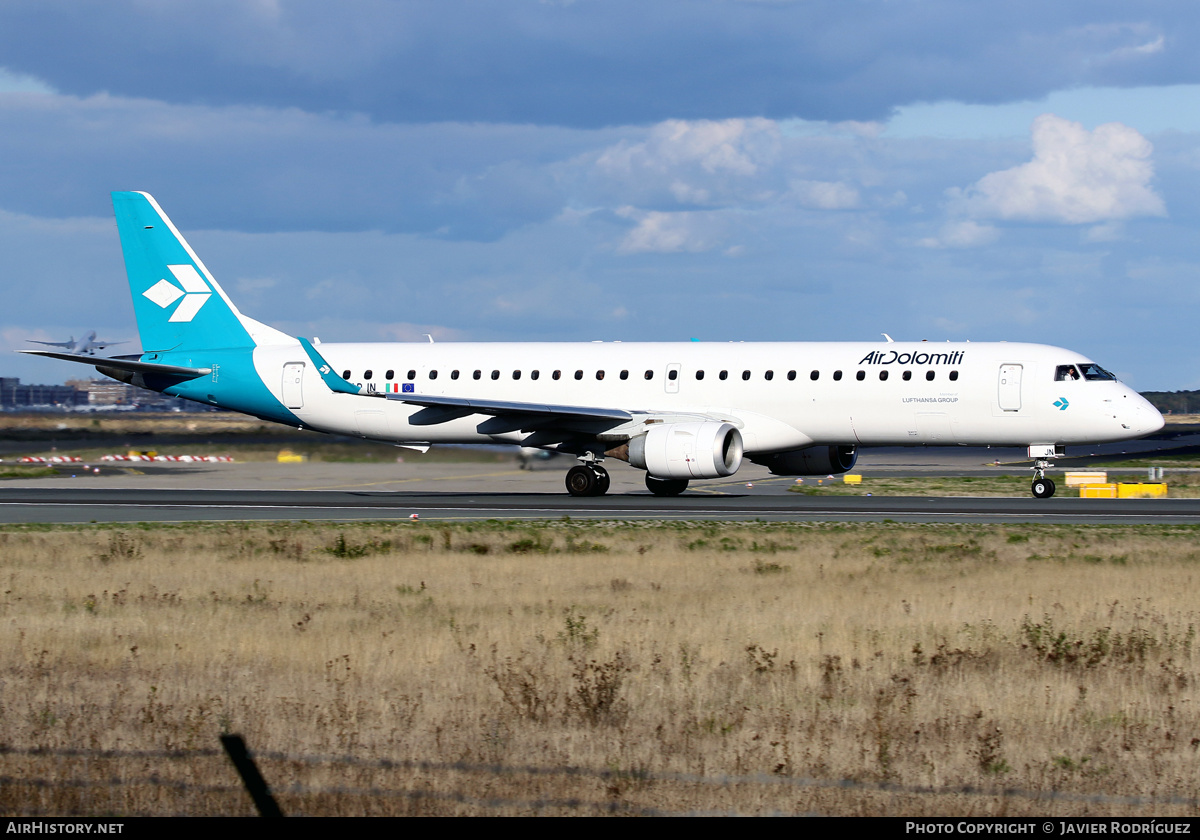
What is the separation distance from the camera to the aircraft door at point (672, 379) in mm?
37031

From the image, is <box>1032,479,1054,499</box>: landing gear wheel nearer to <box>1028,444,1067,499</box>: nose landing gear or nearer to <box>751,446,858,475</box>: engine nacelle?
<box>1028,444,1067,499</box>: nose landing gear

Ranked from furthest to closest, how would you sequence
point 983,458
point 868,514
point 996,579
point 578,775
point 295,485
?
1. point 983,458
2. point 295,485
3. point 868,514
4. point 996,579
5. point 578,775

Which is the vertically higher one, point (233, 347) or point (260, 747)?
point (233, 347)

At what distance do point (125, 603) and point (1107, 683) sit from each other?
1205cm

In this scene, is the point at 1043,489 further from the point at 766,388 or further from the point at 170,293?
the point at 170,293

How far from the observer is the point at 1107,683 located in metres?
11.9

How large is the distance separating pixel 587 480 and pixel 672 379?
3.83 m

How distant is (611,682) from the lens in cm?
1139

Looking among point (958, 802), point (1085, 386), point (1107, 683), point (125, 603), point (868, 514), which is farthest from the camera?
point (1085, 386)

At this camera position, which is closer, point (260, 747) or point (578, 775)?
point (578, 775)

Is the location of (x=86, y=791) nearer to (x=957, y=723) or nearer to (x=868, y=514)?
(x=957, y=723)

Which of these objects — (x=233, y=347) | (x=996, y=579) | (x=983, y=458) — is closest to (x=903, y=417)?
(x=996, y=579)

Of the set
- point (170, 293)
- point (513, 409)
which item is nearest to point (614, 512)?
point (513, 409)

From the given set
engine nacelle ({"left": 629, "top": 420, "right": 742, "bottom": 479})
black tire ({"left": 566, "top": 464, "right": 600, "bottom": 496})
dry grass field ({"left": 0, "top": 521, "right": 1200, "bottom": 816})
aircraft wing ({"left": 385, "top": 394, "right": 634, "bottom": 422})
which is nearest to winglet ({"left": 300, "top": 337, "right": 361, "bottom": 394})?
aircraft wing ({"left": 385, "top": 394, "right": 634, "bottom": 422})
